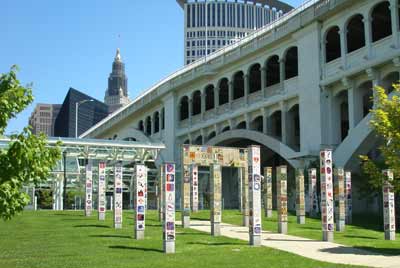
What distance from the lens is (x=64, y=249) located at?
21.2 m

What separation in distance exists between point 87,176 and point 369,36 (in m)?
22.6

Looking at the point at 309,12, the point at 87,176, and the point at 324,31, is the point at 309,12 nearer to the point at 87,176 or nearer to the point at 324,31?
the point at 324,31

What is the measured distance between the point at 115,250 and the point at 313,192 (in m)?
21.1

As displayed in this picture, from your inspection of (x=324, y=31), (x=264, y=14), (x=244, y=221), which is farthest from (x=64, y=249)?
(x=264, y=14)

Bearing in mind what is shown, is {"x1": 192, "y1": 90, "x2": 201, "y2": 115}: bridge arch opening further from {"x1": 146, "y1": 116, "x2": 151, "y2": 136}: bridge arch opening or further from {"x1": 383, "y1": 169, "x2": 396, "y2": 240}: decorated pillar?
{"x1": 383, "y1": 169, "x2": 396, "y2": 240}: decorated pillar

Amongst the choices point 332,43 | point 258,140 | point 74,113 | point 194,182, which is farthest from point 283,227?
point 74,113

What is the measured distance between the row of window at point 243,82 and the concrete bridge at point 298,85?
0.12 m

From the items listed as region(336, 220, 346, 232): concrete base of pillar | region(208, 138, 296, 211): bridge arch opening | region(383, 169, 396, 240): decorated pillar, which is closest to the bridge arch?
region(208, 138, 296, 211): bridge arch opening

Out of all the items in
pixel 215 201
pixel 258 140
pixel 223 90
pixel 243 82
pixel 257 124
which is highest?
pixel 243 82

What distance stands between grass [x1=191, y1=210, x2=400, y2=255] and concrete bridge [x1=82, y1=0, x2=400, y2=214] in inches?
346

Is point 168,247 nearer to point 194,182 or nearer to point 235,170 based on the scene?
point 194,182

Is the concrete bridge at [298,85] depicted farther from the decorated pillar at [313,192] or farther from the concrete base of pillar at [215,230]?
the concrete base of pillar at [215,230]

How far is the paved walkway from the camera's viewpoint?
20.5 meters

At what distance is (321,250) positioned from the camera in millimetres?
23406
